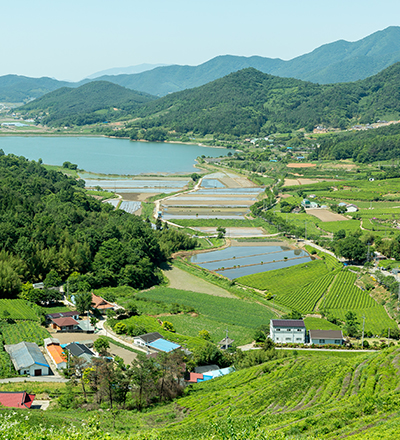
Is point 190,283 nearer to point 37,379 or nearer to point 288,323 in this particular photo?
point 288,323

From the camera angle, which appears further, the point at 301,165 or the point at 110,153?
the point at 110,153

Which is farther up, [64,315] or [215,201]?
[215,201]

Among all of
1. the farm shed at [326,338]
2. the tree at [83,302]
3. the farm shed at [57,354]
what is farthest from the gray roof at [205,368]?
the tree at [83,302]

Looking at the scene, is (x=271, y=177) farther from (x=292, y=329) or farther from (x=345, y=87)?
(x=345, y=87)

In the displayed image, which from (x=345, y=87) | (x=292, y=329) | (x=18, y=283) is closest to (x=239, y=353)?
(x=292, y=329)

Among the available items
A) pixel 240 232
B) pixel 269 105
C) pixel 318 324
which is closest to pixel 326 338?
pixel 318 324

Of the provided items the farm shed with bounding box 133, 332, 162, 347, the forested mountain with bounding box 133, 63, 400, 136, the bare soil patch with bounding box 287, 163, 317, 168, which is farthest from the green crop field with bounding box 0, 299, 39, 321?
the forested mountain with bounding box 133, 63, 400, 136
